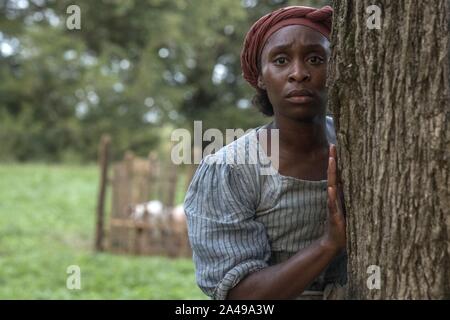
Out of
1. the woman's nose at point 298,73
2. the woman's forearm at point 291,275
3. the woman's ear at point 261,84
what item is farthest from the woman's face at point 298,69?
the woman's forearm at point 291,275

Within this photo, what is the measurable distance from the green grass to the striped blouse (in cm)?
331

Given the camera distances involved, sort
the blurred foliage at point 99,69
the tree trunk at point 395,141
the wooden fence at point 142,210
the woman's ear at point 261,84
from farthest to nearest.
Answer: the blurred foliage at point 99,69 < the wooden fence at point 142,210 < the woman's ear at point 261,84 < the tree trunk at point 395,141

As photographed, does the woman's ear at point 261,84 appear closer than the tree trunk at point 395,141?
No

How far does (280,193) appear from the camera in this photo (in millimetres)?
2541

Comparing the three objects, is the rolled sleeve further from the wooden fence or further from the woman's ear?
the wooden fence

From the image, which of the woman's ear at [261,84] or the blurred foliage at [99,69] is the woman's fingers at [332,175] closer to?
the woman's ear at [261,84]

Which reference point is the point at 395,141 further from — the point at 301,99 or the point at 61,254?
the point at 61,254

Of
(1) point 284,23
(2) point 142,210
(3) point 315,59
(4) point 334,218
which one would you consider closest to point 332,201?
(4) point 334,218

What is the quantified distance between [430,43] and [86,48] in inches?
657

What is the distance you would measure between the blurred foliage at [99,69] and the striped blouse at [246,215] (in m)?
14.2

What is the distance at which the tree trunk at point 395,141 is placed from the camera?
2.19 m

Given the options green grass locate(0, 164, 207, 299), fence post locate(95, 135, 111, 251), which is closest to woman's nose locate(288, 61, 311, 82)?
green grass locate(0, 164, 207, 299)

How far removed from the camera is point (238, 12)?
18016 mm
